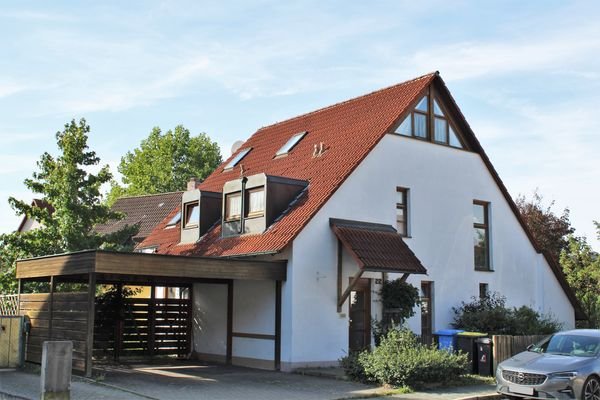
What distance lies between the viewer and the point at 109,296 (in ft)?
70.5

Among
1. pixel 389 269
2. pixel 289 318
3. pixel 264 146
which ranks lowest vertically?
pixel 289 318

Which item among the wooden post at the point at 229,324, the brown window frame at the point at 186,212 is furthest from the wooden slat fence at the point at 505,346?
the brown window frame at the point at 186,212

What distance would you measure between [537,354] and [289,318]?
636cm

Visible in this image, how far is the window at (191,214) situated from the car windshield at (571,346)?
478 inches

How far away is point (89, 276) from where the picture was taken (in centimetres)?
1556

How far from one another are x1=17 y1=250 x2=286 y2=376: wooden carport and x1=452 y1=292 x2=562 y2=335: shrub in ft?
21.0

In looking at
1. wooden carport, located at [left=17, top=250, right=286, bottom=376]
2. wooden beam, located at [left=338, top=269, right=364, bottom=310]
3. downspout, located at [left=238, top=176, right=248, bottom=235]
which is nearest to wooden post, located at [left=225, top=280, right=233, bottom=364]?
wooden carport, located at [left=17, top=250, right=286, bottom=376]

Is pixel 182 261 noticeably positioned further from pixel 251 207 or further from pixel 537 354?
pixel 537 354

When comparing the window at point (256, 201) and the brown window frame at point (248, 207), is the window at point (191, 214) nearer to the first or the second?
the brown window frame at point (248, 207)

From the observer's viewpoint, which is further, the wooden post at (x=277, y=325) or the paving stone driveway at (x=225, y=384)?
the wooden post at (x=277, y=325)

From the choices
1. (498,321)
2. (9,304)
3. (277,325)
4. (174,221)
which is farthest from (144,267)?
(174,221)

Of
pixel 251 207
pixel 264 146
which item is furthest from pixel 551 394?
pixel 264 146

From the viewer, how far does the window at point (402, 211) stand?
21609 millimetres

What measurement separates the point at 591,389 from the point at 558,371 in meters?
0.65
